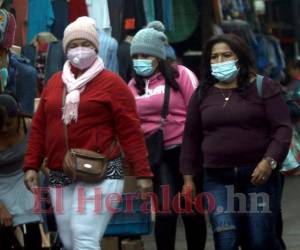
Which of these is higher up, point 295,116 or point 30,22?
point 30,22

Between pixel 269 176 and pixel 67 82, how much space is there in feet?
4.66

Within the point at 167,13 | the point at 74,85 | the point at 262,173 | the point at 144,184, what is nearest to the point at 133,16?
the point at 167,13

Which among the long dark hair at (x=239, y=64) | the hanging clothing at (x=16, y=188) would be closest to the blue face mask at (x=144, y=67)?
the long dark hair at (x=239, y=64)

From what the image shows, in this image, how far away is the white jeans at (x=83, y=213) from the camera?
21.9ft

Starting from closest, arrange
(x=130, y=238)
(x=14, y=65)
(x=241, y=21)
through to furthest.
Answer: (x=130, y=238), (x=14, y=65), (x=241, y=21)

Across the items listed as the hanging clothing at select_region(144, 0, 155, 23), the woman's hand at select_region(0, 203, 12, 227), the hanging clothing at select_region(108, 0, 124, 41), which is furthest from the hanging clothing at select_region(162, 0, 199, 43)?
the woman's hand at select_region(0, 203, 12, 227)

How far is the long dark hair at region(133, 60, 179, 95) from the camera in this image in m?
8.09

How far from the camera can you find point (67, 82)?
6.84 m

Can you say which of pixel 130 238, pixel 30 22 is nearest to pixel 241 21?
pixel 30 22

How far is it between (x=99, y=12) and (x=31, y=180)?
3.37 metres

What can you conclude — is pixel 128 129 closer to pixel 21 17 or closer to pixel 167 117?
pixel 167 117

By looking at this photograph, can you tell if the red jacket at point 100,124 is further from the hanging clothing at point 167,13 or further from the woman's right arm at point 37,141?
the hanging clothing at point 167,13

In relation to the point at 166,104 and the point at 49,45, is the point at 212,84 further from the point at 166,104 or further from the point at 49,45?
the point at 49,45

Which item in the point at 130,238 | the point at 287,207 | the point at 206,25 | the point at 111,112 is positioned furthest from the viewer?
the point at 206,25
